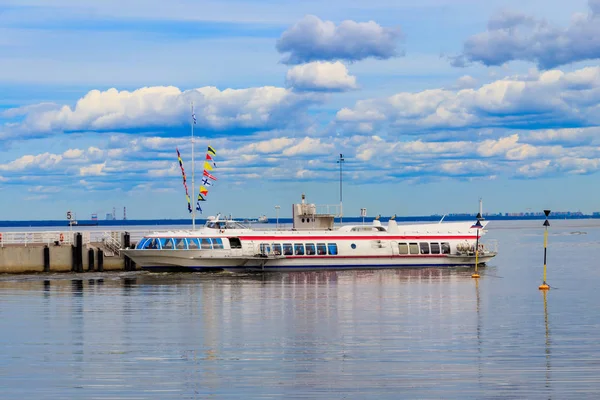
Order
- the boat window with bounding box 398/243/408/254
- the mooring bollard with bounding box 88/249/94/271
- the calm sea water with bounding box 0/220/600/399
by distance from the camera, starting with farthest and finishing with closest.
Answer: the boat window with bounding box 398/243/408/254, the mooring bollard with bounding box 88/249/94/271, the calm sea water with bounding box 0/220/600/399

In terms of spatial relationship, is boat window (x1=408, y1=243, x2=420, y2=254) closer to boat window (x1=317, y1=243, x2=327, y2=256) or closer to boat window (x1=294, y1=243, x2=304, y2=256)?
boat window (x1=317, y1=243, x2=327, y2=256)

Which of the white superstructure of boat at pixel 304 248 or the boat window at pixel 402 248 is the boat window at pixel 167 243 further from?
the boat window at pixel 402 248

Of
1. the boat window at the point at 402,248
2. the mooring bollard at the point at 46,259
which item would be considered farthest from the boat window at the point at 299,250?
the mooring bollard at the point at 46,259

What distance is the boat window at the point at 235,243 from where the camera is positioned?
70688mm

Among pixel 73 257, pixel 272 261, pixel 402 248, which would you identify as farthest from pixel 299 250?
pixel 73 257

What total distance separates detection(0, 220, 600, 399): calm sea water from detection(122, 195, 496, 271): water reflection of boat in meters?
7.10

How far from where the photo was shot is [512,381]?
1041 inches

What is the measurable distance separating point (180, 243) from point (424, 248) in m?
20.3

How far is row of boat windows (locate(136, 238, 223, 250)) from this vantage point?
69.2 m

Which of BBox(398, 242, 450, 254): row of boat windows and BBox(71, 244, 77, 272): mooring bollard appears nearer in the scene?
BBox(71, 244, 77, 272): mooring bollard

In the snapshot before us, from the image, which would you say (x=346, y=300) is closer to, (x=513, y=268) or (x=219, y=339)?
(x=219, y=339)

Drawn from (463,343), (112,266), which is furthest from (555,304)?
(112,266)

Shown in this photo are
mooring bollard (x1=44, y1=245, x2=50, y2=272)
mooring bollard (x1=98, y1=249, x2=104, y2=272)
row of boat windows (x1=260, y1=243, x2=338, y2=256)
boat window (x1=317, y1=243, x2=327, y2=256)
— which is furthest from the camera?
mooring bollard (x1=98, y1=249, x2=104, y2=272)

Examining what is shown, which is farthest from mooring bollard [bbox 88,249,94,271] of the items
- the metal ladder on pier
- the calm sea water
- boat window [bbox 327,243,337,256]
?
boat window [bbox 327,243,337,256]
